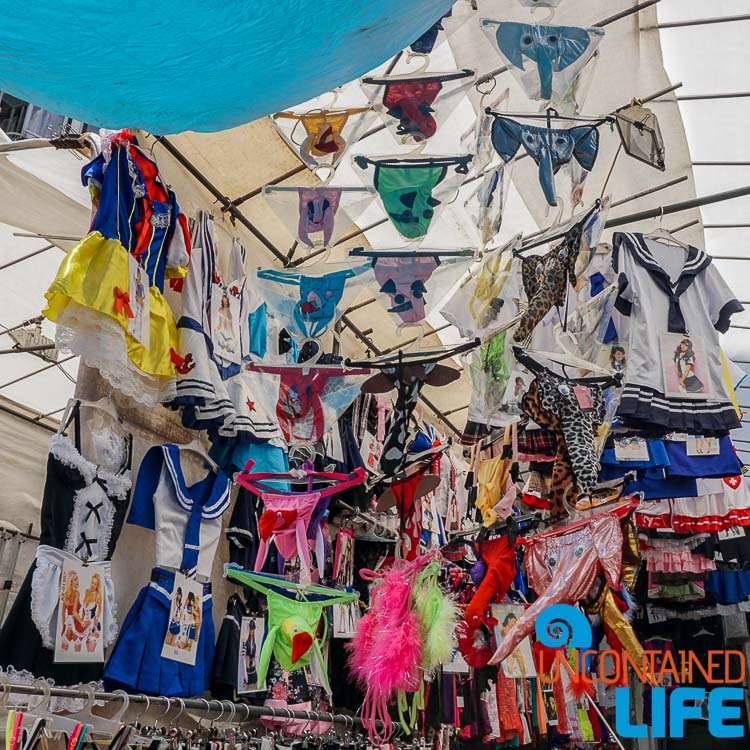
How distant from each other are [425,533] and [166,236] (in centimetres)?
355

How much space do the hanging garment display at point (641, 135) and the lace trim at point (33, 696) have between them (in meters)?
3.90

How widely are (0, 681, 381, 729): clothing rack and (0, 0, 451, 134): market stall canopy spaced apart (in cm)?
194

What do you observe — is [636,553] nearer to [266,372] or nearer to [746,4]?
[266,372]

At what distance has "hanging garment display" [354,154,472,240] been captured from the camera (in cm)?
366

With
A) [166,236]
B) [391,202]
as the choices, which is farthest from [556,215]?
[166,236]

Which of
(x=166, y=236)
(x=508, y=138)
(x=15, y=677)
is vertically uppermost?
(x=508, y=138)

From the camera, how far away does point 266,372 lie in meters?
4.00

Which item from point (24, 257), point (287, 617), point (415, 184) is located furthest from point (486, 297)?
point (24, 257)

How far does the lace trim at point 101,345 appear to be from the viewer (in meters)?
3.46

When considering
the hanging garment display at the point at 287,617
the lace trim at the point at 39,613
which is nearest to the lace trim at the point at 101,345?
the lace trim at the point at 39,613

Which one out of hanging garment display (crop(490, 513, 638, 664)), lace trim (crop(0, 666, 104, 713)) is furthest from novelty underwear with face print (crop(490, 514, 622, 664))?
lace trim (crop(0, 666, 104, 713))

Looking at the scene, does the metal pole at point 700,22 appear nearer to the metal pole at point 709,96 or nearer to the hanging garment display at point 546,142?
the metal pole at point 709,96

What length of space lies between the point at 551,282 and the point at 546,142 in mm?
730

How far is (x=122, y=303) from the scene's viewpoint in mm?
3615
